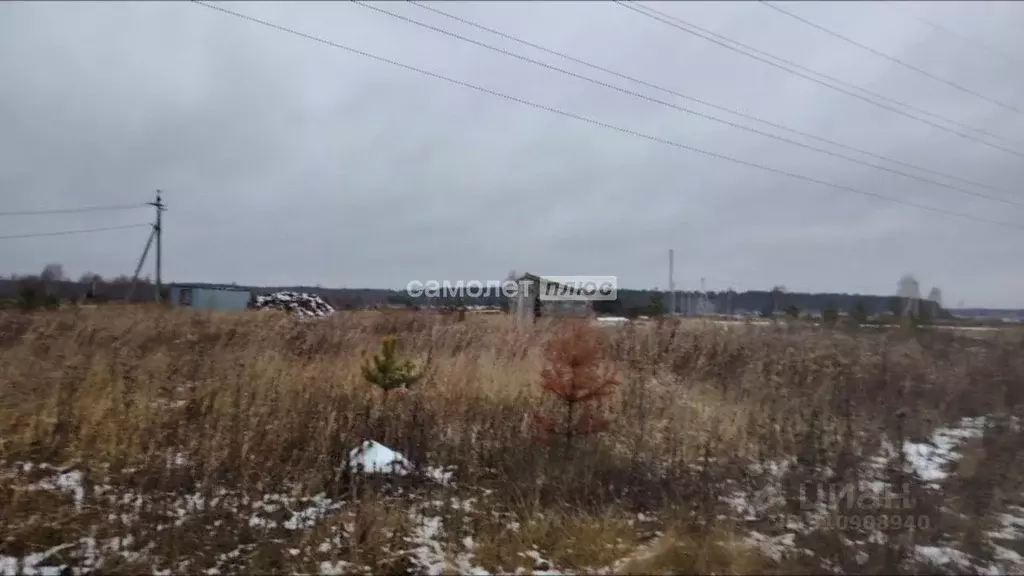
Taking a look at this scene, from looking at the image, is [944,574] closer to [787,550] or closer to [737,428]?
[787,550]

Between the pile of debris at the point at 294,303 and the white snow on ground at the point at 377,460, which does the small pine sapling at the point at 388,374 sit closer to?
the white snow on ground at the point at 377,460

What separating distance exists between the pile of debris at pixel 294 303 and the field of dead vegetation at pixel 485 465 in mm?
7729

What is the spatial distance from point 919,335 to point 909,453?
1153 cm

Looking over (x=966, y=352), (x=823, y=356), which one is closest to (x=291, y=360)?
(x=823, y=356)

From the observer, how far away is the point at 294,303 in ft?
65.1

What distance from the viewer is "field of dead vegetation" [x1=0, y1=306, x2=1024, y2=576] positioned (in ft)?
14.8

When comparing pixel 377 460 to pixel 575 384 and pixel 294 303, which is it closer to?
pixel 575 384

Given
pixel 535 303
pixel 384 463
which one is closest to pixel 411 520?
pixel 384 463

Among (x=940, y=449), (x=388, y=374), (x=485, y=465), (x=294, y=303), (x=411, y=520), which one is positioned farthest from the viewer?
(x=294, y=303)

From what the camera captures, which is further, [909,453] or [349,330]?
[349,330]

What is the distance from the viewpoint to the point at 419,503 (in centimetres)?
535

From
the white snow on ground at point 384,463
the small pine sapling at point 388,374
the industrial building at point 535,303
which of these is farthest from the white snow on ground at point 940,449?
the industrial building at point 535,303

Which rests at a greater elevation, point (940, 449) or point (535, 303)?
point (535, 303)

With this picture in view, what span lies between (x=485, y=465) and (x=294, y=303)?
49.8 feet
